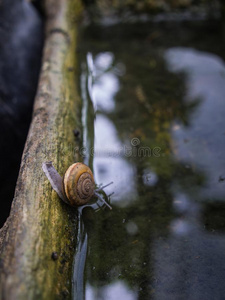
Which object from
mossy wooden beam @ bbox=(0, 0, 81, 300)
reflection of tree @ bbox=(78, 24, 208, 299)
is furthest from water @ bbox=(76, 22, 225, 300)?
mossy wooden beam @ bbox=(0, 0, 81, 300)

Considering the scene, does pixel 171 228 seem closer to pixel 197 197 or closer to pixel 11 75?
pixel 197 197

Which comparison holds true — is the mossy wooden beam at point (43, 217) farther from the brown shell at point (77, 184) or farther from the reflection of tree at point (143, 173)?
the reflection of tree at point (143, 173)

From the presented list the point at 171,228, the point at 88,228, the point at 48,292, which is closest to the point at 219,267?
the point at 171,228

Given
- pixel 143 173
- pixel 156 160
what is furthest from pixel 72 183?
pixel 156 160

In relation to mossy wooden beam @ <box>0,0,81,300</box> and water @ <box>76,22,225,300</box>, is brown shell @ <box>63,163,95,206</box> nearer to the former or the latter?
mossy wooden beam @ <box>0,0,81,300</box>

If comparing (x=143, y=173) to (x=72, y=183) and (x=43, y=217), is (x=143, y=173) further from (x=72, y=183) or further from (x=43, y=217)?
(x=43, y=217)

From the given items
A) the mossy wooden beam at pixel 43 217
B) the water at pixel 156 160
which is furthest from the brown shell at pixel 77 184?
the water at pixel 156 160
